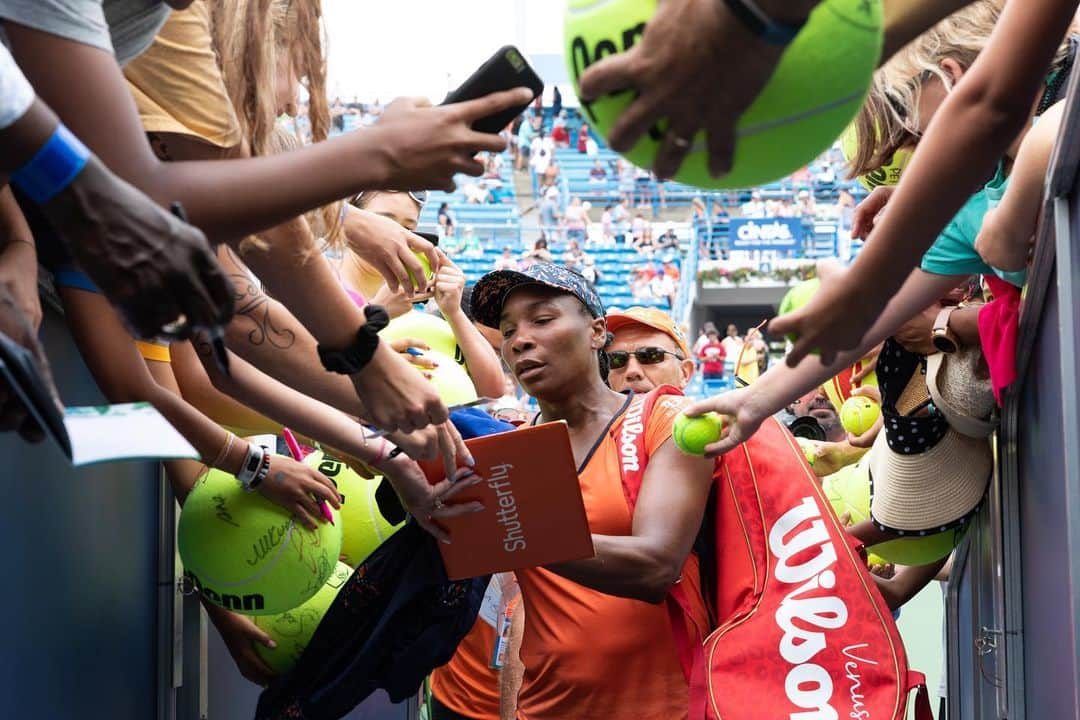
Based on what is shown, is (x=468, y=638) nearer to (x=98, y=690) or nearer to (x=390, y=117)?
(x=98, y=690)

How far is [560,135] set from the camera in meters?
30.4

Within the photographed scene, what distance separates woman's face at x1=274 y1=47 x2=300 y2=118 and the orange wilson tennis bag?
4.34 ft

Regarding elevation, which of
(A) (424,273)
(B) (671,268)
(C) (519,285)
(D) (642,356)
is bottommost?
(B) (671,268)

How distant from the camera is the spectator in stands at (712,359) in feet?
70.3

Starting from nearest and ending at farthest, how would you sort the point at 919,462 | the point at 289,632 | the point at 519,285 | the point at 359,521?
the point at 919,462, the point at 289,632, the point at 519,285, the point at 359,521

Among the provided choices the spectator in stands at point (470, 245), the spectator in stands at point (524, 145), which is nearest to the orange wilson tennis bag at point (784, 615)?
the spectator in stands at point (470, 245)

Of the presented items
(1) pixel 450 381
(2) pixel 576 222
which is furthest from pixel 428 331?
(2) pixel 576 222

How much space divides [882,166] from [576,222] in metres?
23.2

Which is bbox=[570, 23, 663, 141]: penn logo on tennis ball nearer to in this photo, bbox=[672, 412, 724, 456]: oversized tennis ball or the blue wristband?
the blue wristband

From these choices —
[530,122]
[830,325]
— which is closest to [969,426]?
[830,325]

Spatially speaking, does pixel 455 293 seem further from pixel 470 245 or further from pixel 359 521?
pixel 470 245

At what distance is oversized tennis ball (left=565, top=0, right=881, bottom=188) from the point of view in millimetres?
1594

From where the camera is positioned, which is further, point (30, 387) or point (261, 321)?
point (261, 321)

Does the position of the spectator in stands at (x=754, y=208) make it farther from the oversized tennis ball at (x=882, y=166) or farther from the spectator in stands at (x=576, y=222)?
the oversized tennis ball at (x=882, y=166)
